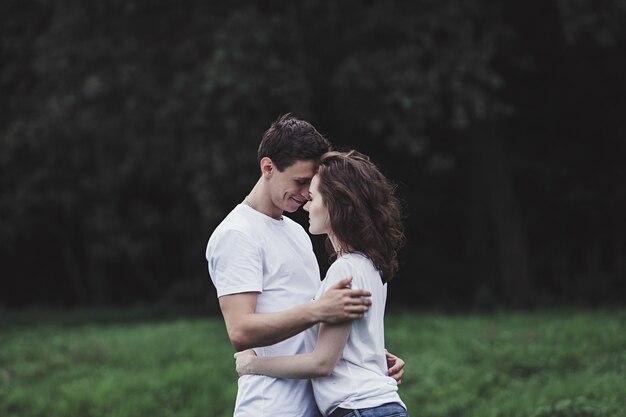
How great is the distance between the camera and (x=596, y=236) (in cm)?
2025

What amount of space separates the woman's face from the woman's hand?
0.55 m

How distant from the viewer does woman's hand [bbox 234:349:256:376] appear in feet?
11.1

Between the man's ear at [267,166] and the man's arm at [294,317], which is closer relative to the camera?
the man's arm at [294,317]

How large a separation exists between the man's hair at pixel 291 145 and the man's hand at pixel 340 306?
69cm

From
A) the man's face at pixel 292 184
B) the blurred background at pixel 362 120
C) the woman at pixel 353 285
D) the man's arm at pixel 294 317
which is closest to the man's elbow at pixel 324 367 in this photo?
the woman at pixel 353 285

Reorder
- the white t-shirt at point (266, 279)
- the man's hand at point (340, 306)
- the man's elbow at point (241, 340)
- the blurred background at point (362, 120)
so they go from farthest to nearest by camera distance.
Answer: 1. the blurred background at point (362, 120)
2. the white t-shirt at point (266, 279)
3. the man's elbow at point (241, 340)
4. the man's hand at point (340, 306)

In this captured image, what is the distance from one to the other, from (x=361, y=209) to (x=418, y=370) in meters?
5.99

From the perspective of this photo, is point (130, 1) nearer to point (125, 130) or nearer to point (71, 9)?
point (71, 9)

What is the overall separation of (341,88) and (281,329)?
35.2 ft

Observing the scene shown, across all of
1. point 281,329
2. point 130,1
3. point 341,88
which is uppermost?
point 130,1

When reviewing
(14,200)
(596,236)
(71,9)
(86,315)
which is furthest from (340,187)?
(14,200)

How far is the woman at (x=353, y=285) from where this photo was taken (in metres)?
3.15

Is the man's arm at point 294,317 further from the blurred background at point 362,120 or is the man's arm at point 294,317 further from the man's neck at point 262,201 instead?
the blurred background at point 362,120

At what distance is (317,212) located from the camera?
3.33 metres
